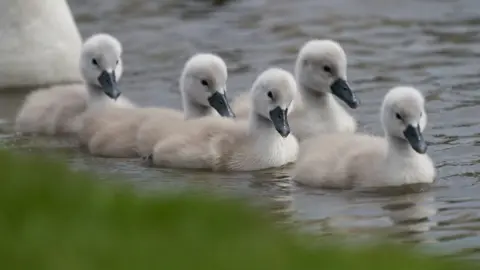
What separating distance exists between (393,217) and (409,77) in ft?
14.0

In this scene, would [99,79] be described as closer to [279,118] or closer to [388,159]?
[279,118]

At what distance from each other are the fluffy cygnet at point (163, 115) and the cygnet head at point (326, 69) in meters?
0.60

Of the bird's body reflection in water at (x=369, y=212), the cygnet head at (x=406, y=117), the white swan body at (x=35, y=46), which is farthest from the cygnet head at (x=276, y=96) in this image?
the white swan body at (x=35, y=46)

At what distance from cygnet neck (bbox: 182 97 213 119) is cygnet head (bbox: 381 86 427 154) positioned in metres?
1.84

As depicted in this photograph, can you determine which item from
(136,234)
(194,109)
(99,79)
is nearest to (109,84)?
(99,79)

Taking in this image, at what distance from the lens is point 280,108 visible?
30.5 ft

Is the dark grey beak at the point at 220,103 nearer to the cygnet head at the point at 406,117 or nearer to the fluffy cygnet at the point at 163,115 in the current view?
the fluffy cygnet at the point at 163,115

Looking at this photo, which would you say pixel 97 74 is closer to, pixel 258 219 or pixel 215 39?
pixel 215 39

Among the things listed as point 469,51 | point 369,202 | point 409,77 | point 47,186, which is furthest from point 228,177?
point 47,186

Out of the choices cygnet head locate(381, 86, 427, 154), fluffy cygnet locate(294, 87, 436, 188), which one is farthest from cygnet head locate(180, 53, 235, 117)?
cygnet head locate(381, 86, 427, 154)

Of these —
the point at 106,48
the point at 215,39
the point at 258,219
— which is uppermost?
the point at 215,39

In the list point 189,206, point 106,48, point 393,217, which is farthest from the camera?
point 106,48

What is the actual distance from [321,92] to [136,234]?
6608mm

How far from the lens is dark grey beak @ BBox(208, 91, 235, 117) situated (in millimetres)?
10023
